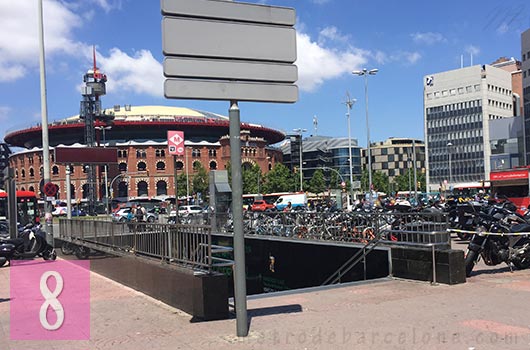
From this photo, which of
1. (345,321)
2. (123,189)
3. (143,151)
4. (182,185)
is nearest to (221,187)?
(345,321)

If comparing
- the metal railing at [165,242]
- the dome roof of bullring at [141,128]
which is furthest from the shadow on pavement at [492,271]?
the dome roof of bullring at [141,128]

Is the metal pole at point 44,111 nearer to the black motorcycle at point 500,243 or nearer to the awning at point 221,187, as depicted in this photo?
the awning at point 221,187

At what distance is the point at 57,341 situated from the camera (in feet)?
20.9

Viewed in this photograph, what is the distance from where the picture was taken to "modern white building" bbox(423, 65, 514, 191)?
4680 inches

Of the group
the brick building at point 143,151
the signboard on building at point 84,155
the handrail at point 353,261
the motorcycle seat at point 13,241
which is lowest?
the handrail at point 353,261

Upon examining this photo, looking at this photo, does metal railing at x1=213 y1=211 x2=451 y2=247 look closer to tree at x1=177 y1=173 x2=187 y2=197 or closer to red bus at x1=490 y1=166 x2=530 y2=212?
red bus at x1=490 y1=166 x2=530 y2=212

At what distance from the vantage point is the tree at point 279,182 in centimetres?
9356

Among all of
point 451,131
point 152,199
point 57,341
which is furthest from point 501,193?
point 451,131

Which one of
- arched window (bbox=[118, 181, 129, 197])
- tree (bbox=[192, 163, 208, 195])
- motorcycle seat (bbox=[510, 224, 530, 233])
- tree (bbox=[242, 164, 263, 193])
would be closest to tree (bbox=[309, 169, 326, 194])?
tree (bbox=[242, 164, 263, 193])

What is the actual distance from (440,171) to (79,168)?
8134 centimetres

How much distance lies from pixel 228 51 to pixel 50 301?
5877 mm

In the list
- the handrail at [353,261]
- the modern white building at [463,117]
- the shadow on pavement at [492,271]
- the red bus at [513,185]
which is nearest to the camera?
the shadow on pavement at [492,271]

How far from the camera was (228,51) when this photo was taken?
6.16 m

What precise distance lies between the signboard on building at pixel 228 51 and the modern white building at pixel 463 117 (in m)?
117
